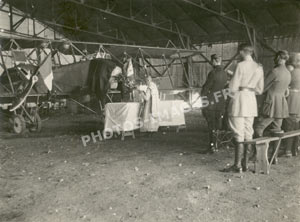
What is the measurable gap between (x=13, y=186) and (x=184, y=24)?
49.6ft

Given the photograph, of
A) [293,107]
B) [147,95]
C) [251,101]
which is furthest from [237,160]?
[147,95]

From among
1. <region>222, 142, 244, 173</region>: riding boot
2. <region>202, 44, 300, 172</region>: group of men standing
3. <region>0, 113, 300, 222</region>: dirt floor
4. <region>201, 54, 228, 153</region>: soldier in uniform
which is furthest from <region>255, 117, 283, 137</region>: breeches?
<region>201, 54, 228, 153</region>: soldier in uniform

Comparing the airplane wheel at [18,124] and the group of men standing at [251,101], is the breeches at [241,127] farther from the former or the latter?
the airplane wheel at [18,124]

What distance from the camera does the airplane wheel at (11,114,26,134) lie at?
9875 millimetres

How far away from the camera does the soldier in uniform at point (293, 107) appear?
6.38 metres

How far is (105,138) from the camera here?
28.9 ft

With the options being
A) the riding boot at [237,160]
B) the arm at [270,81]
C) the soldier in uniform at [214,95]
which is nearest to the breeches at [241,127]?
the riding boot at [237,160]

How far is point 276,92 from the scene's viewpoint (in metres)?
5.80

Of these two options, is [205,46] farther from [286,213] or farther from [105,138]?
[286,213]

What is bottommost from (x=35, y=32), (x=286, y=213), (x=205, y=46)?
(x=286, y=213)

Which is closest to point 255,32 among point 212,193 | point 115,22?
point 115,22

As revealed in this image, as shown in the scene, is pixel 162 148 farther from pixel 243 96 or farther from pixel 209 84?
pixel 243 96

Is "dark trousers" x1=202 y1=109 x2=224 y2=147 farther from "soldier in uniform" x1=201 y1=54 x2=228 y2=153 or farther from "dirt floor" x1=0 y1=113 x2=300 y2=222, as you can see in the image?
"dirt floor" x1=0 y1=113 x2=300 y2=222

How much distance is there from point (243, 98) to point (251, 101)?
0.16 meters
